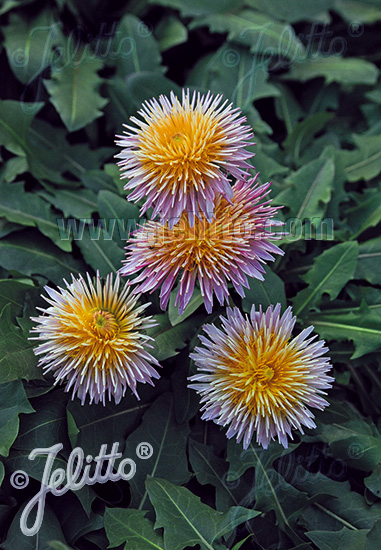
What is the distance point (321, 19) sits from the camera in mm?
2434

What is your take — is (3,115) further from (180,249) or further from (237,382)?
(237,382)

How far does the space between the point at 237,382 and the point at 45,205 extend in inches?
38.7

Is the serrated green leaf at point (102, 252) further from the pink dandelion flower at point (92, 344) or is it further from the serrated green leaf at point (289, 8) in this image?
the serrated green leaf at point (289, 8)

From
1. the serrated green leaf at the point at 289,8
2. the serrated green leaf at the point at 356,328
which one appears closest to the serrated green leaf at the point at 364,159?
the serrated green leaf at the point at 356,328

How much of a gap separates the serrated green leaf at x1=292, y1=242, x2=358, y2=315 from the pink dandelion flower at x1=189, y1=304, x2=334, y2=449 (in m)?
0.38

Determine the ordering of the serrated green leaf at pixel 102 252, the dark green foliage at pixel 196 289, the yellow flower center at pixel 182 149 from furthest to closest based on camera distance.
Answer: the serrated green leaf at pixel 102 252
the dark green foliage at pixel 196 289
the yellow flower center at pixel 182 149

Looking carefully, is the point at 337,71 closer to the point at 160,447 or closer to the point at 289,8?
the point at 289,8

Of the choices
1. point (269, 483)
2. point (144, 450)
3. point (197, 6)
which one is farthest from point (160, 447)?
point (197, 6)

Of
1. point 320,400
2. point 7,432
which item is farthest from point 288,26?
point 7,432

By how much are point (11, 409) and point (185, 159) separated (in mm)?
742

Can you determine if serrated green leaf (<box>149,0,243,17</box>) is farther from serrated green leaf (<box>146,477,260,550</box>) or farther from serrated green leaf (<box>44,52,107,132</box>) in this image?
serrated green leaf (<box>146,477,260,550</box>)

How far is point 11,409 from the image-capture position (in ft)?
4.22

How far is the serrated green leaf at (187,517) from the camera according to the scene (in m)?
1.24

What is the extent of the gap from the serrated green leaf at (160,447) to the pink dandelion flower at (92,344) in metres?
0.27
